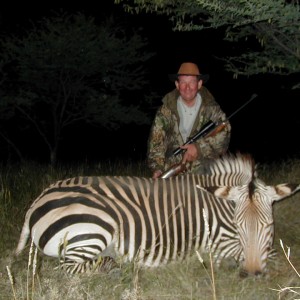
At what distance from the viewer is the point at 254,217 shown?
3.25 metres

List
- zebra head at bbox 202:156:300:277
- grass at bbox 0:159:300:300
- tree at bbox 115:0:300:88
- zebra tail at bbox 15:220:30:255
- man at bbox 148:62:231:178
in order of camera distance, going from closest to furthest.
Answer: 1. grass at bbox 0:159:300:300
2. zebra head at bbox 202:156:300:277
3. zebra tail at bbox 15:220:30:255
4. tree at bbox 115:0:300:88
5. man at bbox 148:62:231:178

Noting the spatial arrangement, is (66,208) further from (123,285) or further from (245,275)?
(245,275)

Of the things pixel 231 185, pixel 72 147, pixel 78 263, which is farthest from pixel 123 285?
pixel 72 147

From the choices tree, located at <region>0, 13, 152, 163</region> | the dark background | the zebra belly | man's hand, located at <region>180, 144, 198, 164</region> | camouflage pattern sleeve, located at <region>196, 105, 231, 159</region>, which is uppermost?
the dark background

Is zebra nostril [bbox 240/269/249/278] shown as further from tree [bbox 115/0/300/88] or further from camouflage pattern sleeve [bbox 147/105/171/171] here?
camouflage pattern sleeve [bbox 147/105/171/171]

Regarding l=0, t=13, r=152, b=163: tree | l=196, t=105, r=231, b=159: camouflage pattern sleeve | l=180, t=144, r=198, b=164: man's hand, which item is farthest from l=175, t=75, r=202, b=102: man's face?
l=0, t=13, r=152, b=163: tree

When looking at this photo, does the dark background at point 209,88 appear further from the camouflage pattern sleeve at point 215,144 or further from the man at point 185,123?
the camouflage pattern sleeve at point 215,144

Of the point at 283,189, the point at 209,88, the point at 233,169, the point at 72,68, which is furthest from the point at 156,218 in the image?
the point at 209,88

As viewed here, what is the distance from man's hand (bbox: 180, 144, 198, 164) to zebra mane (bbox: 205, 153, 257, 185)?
0.91 metres

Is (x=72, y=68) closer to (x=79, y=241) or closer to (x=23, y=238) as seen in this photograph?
(x=23, y=238)

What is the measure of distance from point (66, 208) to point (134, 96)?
1768 centimetres

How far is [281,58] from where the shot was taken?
17.3 feet

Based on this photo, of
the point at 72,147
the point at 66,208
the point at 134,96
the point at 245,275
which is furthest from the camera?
the point at 72,147

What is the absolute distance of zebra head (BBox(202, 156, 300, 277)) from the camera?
3211 millimetres
